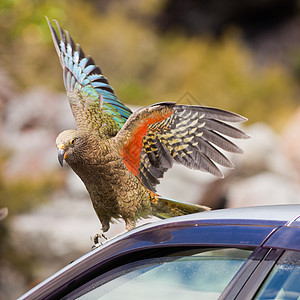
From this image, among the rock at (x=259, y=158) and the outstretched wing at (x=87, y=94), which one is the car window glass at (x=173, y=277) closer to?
the outstretched wing at (x=87, y=94)

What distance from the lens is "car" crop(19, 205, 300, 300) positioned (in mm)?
1359

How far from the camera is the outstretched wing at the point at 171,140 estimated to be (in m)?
2.85

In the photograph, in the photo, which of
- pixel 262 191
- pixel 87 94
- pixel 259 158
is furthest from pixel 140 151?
pixel 259 158

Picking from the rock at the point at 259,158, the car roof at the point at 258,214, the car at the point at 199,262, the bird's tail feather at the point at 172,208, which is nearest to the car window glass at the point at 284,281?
the car at the point at 199,262

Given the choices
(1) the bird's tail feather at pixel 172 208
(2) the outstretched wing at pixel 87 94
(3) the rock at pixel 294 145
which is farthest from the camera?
(3) the rock at pixel 294 145

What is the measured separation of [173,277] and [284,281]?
38 cm

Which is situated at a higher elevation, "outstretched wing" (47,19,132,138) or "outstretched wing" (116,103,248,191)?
"outstretched wing" (47,19,132,138)

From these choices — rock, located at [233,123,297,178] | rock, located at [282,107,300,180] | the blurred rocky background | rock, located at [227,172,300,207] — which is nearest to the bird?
the blurred rocky background

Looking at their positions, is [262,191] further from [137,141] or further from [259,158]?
[137,141]

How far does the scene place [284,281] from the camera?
136cm

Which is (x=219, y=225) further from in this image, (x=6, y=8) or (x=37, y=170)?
(x=37, y=170)

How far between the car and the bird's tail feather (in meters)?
1.25

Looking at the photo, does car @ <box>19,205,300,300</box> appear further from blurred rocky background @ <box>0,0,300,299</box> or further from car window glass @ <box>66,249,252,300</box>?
blurred rocky background @ <box>0,0,300,299</box>

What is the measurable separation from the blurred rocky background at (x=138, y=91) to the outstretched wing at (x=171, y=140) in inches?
5.8
